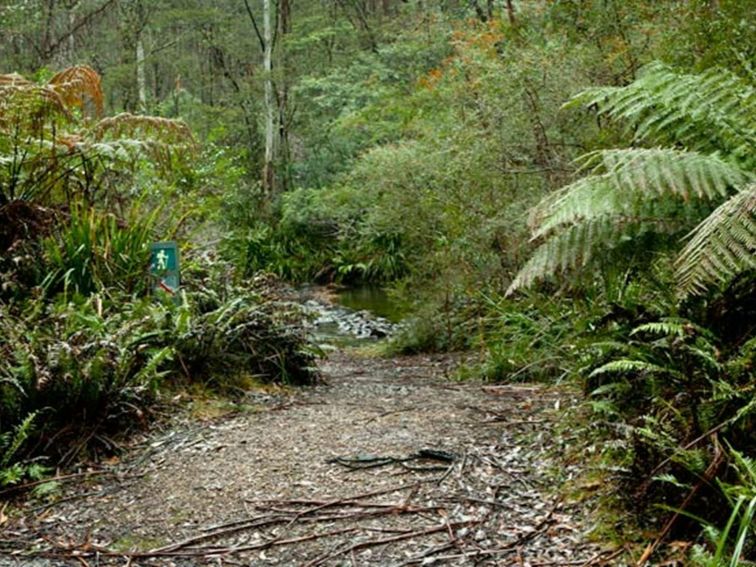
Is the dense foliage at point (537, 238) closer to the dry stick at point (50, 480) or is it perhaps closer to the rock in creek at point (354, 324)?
the dry stick at point (50, 480)

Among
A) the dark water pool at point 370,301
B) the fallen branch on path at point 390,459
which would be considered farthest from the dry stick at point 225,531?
the dark water pool at point 370,301

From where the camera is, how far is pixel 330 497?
10.2ft

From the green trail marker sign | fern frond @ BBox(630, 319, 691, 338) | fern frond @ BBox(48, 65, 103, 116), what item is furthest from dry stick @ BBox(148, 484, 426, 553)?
fern frond @ BBox(48, 65, 103, 116)

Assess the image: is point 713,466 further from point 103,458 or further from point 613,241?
point 103,458

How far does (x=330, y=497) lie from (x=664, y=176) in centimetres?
182

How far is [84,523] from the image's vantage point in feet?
10.1

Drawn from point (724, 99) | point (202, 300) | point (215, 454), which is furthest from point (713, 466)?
point (202, 300)

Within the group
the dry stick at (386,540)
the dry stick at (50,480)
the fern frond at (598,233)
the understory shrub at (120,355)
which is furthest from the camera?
the understory shrub at (120,355)

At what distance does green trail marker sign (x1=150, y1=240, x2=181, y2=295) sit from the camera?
17.2 feet

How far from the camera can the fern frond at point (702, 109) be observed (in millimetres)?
3475

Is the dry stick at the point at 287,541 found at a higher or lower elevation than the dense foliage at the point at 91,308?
lower

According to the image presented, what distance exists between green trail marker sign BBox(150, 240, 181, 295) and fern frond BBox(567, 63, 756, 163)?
299cm

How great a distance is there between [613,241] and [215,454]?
→ 80.4 inches

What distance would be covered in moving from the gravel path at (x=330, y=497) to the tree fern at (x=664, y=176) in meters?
0.82
